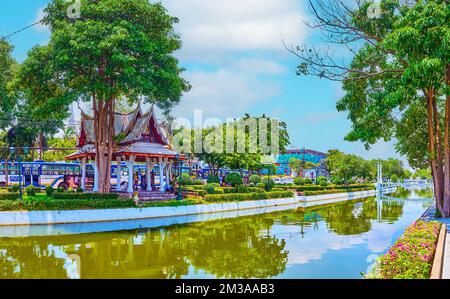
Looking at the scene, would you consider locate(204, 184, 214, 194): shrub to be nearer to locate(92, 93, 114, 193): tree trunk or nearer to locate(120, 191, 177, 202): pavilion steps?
locate(120, 191, 177, 202): pavilion steps

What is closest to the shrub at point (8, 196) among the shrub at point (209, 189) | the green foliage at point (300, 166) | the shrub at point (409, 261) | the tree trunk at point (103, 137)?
the tree trunk at point (103, 137)

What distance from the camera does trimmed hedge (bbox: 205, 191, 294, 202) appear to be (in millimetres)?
30344

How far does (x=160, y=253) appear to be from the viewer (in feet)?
48.7

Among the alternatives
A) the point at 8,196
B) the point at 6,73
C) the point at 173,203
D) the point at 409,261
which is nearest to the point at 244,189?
the point at 173,203

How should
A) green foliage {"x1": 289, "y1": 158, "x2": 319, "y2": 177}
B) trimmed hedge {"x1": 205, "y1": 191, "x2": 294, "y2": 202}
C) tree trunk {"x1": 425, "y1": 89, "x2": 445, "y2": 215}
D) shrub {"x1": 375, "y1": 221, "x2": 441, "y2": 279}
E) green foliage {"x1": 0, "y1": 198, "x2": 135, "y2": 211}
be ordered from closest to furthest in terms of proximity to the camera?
→ shrub {"x1": 375, "y1": 221, "x2": 441, "y2": 279} < tree trunk {"x1": 425, "y1": 89, "x2": 445, "y2": 215} < green foliage {"x1": 0, "y1": 198, "x2": 135, "y2": 211} < trimmed hedge {"x1": 205, "y1": 191, "x2": 294, "y2": 202} < green foliage {"x1": 289, "y1": 158, "x2": 319, "y2": 177}

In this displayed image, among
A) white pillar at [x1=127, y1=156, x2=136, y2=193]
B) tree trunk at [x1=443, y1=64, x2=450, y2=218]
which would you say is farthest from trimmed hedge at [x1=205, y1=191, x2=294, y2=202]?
tree trunk at [x1=443, y1=64, x2=450, y2=218]

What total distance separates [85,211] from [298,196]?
79.4 feet

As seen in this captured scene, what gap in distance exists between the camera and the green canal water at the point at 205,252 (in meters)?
11.9

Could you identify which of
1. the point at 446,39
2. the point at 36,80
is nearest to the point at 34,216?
the point at 36,80

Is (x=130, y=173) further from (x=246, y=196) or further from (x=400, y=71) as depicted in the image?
(x=400, y=71)

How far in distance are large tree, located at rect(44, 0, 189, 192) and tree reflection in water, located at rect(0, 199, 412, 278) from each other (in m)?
8.58

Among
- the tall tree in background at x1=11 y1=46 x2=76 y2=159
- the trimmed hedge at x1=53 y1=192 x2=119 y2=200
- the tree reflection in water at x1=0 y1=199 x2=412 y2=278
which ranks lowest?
the tree reflection in water at x1=0 y1=199 x2=412 y2=278

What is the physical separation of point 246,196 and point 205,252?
1849 centimetres


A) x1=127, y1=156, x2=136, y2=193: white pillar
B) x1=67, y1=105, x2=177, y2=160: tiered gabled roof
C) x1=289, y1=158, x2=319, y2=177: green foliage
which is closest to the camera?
x1=127, y1=156, x2=136, y2=193: white pillar
